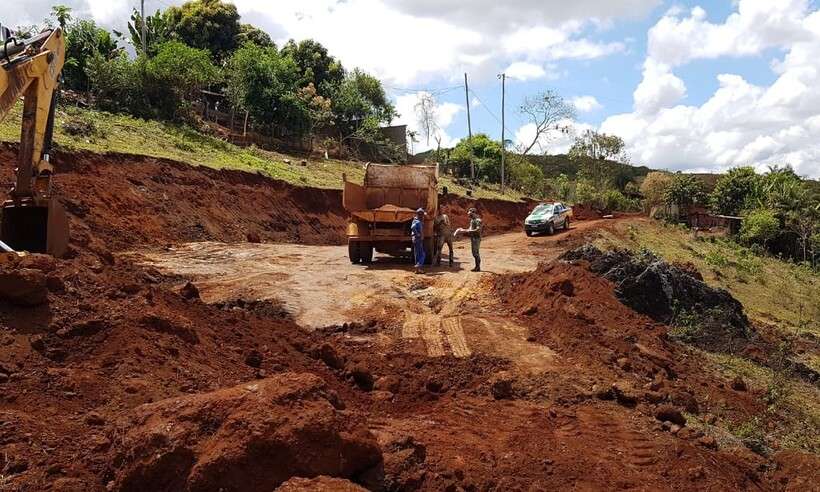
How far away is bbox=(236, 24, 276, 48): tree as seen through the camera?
46469mm

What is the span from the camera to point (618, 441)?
656 centimetres

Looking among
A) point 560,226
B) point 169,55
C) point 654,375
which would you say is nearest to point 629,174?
point 560,226

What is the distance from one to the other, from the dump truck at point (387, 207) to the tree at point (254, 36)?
32.6 m

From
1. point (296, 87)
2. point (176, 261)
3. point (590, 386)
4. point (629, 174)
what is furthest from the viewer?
point (629, 174)

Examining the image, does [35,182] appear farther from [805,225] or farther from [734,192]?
[734,192]

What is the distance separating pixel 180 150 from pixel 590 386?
21936mm

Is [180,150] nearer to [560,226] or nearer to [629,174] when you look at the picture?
[560,226]

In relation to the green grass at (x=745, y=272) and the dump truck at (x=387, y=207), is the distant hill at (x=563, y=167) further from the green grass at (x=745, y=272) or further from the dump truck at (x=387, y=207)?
the dump truck at (x=387, y=207)

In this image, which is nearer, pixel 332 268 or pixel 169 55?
pixel 332 268

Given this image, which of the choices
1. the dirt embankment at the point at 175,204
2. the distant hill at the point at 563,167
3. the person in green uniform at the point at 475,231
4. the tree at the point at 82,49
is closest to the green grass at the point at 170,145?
the dirt embankment at the point at 175,204

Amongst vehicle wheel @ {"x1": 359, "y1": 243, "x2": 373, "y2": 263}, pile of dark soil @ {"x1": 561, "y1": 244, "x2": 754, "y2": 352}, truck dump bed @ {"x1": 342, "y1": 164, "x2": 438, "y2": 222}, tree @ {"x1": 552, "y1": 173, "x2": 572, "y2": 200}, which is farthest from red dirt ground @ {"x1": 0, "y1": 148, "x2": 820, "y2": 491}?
tree @ {"x1": 552, "y1": 173, "x2": 572, "y2": 200}

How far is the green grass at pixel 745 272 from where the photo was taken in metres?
21.0

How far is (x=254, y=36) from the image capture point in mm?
47531

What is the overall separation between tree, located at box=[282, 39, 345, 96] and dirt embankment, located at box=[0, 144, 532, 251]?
2016 cm
